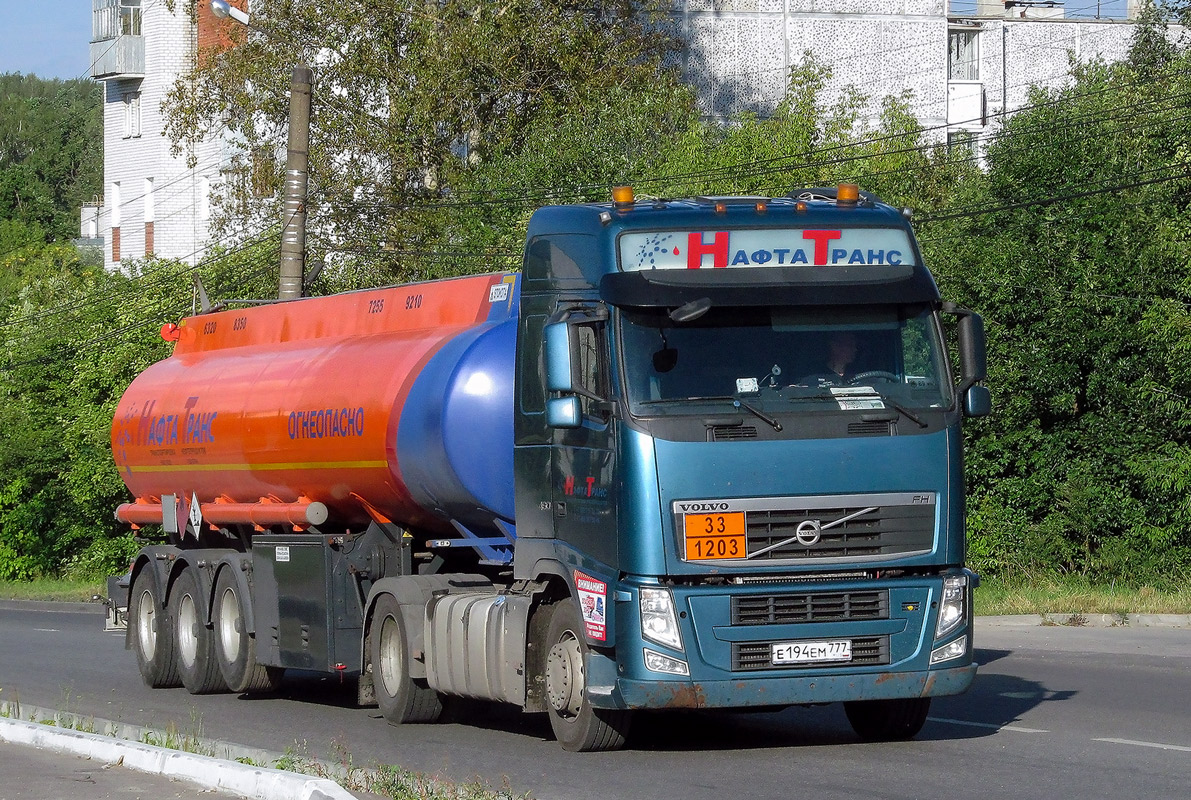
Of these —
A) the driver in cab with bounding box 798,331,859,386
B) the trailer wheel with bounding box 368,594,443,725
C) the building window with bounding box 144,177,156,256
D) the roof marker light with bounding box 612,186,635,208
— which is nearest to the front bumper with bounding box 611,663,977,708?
the driver in cab with bounding box 798,331,859,386

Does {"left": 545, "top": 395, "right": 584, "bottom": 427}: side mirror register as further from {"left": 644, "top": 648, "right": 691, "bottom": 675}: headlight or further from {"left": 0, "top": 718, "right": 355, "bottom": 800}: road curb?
{"left": 0, "top": 718, "right": 355, "bottom": 800}: road curb

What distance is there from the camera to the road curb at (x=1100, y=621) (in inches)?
839

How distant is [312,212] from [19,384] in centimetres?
1088

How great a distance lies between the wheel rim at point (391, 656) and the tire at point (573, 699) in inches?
87.9

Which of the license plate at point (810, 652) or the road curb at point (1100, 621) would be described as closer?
the license plate at point (810, 652)

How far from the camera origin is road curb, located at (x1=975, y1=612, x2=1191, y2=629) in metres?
21.3

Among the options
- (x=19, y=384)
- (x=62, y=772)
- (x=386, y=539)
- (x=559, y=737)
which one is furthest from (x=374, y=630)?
(x=19, y=384)

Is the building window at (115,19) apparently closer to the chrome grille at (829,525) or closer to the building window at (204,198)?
the building window at (204,198)

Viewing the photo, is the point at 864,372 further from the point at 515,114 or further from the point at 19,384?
the point at 19,384

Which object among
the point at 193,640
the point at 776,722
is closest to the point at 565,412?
the point at 776,722

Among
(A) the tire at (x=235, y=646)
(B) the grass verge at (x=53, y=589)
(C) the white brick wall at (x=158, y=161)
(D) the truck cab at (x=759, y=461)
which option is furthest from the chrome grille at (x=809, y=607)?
(C) the white brick wall at (x=158, y=161)

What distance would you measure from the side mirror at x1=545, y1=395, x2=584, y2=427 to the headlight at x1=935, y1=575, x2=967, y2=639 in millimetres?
2358

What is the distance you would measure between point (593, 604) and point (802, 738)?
6.93 ft

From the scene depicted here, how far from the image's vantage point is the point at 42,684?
17594mm
